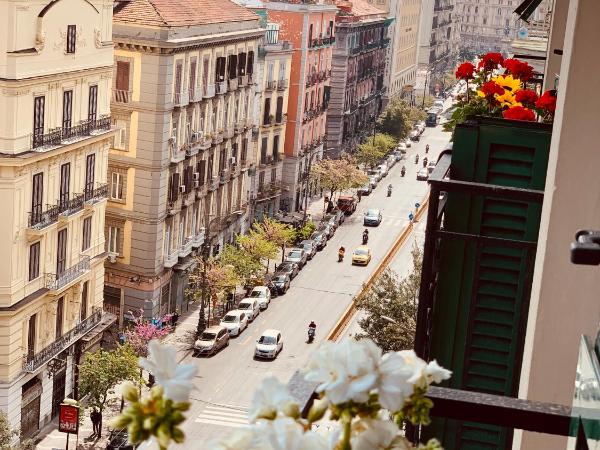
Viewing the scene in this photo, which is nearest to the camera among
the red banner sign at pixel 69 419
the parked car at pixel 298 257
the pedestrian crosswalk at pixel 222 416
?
the red banner sign at pixel 69 419

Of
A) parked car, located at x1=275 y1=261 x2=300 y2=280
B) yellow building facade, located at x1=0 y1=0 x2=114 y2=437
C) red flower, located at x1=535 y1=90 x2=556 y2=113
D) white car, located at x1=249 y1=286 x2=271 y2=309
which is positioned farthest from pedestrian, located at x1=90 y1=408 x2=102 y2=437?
red flower, located at x1=535 y1=90 x2=556 y2=113

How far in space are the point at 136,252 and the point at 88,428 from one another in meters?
14.1

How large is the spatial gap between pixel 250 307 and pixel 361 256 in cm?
1625

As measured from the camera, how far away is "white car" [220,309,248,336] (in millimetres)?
59375

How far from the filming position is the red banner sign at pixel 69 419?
41688 mm

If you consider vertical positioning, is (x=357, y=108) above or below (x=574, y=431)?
below

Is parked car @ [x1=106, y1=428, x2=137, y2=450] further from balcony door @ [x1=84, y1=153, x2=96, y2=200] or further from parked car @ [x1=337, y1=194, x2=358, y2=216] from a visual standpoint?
parked car @ [x1=337, y1=194, x2=358, y2=216]

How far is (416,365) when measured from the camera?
4621mm

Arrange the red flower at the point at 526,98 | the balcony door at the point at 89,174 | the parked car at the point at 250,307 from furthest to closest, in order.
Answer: the parked car at the point at 250,307 → the balcony door at the point at 89,174 → the red flower at the point at 526,98

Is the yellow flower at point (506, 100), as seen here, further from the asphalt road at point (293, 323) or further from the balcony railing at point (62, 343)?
the balcony railing at point (62, 343)

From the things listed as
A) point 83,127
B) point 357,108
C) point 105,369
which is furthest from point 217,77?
point 357,108

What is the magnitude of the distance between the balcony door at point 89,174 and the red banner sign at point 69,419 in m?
10.7

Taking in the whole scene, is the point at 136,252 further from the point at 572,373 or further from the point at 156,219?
the point at 572,373

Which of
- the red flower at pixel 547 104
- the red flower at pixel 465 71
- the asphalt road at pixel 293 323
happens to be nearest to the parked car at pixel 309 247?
the asphalt road at pixel 293 323
